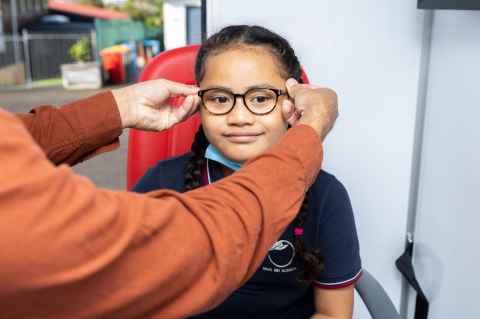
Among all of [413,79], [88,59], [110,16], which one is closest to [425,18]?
[413,79]

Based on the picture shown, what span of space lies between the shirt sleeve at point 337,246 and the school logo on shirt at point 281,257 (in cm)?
7

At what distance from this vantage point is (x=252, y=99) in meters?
1.27

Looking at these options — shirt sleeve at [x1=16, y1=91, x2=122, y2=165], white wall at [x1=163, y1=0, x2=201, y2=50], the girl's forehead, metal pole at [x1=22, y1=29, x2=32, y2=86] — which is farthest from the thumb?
metal pole at [x1=22, y1=29, x2=32, y2=86]

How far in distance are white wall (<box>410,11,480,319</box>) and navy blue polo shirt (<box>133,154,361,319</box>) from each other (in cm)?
27

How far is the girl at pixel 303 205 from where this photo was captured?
1271mm

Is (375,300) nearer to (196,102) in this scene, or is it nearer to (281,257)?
Answer: (281,257)

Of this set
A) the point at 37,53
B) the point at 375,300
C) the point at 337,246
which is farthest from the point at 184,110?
the point at 37,53

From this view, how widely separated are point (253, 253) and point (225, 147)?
61 centimetres

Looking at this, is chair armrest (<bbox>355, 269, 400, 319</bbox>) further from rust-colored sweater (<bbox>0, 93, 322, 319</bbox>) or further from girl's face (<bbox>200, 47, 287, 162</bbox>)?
rust-colored sweater (<bbox>0, 93, 322, 319</bbox>)

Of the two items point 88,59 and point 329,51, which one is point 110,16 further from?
point 329,51

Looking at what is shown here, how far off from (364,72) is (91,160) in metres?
4.88

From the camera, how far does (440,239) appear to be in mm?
1467

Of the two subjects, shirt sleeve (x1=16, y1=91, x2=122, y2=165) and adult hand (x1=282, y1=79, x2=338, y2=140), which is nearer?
adult hand (x1=282, y1=79, x2=338, y2=140)

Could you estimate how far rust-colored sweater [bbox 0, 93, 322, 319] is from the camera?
541 mm
